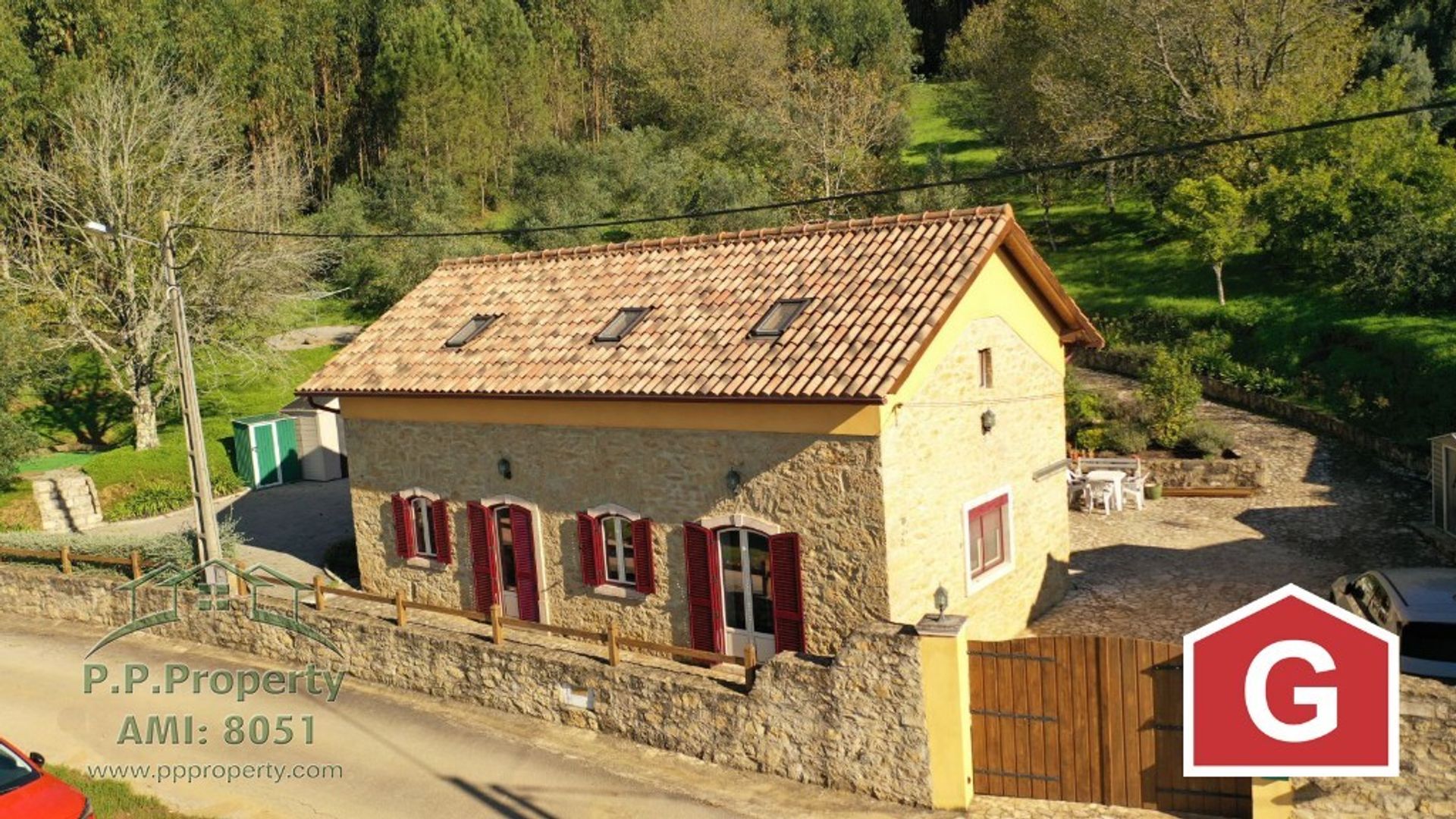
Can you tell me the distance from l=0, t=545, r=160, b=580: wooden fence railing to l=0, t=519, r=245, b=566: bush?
6.9 inches

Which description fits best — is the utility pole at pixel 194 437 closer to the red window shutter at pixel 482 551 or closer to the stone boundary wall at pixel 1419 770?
the red window shutter at pixel 482 551

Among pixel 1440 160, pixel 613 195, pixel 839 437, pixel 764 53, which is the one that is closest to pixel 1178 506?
pixel 839 437

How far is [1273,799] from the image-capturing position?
405 inches

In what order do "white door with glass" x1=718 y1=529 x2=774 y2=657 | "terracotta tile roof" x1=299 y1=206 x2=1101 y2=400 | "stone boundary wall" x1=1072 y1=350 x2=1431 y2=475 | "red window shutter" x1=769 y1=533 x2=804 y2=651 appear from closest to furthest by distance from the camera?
"terracotta tile roof" x1=299 y1=206 x2=1101 y2=400 < "red window shutter" x1=769 y1=533 x2=804 y2=651 < "white door with glass" x1=718 y1=529 x2=774 y2=657 < "stone boundary wall" x1=1072 y1=350 x2=1431 y2=475

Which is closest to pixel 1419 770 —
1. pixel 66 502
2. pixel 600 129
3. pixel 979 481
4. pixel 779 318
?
pixel 979 481

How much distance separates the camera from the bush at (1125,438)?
84.1 ft

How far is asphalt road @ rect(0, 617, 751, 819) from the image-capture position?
41.4 ft

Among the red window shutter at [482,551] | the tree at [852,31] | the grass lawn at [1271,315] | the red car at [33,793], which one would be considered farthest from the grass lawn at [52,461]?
the tree at [852,31]

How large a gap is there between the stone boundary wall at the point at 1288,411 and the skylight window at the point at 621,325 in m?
13.8

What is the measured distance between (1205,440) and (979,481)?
12021 millimetres

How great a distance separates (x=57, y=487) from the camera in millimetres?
29141

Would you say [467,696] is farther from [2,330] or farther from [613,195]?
[613,195]

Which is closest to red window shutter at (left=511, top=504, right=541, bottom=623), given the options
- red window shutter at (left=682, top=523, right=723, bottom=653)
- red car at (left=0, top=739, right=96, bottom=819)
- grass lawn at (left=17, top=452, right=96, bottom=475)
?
red window shutter at (left=682, top=523, right=723, bottom=653)

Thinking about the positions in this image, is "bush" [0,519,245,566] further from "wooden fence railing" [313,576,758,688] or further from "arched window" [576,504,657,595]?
"arched window" [576,504,657,595]
